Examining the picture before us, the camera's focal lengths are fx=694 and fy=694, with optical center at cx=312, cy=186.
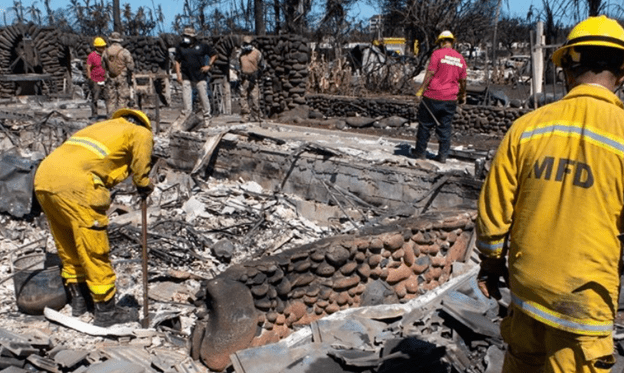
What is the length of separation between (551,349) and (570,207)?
1.76ft

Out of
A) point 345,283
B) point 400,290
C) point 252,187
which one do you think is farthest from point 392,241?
point 252,187

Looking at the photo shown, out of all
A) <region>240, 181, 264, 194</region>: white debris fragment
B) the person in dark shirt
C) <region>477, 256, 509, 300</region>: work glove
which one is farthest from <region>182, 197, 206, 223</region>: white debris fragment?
<region>477, 256, 509, 300</region>: work glove

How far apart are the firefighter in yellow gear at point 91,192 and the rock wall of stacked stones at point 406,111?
9.88m

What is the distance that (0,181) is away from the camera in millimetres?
8672

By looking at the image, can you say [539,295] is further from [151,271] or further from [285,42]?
[285,42]

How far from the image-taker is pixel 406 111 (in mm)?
15469

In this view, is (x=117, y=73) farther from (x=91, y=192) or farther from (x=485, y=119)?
(x=91, y=192)

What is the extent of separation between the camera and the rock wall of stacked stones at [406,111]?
14.1 metres

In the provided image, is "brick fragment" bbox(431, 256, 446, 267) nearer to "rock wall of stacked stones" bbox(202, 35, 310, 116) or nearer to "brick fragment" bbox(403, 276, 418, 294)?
"brick fragment" bbox(403, 276, 418, 294)

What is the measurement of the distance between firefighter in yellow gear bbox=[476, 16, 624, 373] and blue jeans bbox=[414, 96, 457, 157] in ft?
19.9

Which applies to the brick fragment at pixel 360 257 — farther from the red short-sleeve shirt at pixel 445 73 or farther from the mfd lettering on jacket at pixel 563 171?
the red short-sleeve shirt at pixel 445 73

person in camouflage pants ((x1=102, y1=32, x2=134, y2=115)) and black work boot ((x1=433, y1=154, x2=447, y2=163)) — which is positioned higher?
person in camouflage pants ((x1=102, y1=32, x2=134, y2=115))

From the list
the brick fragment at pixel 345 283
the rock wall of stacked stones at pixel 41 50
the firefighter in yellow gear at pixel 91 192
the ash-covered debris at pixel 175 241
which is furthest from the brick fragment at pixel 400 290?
the rock wall of stacked stones at pixel 41 50

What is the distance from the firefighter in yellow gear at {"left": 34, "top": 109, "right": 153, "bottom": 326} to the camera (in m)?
5.14
